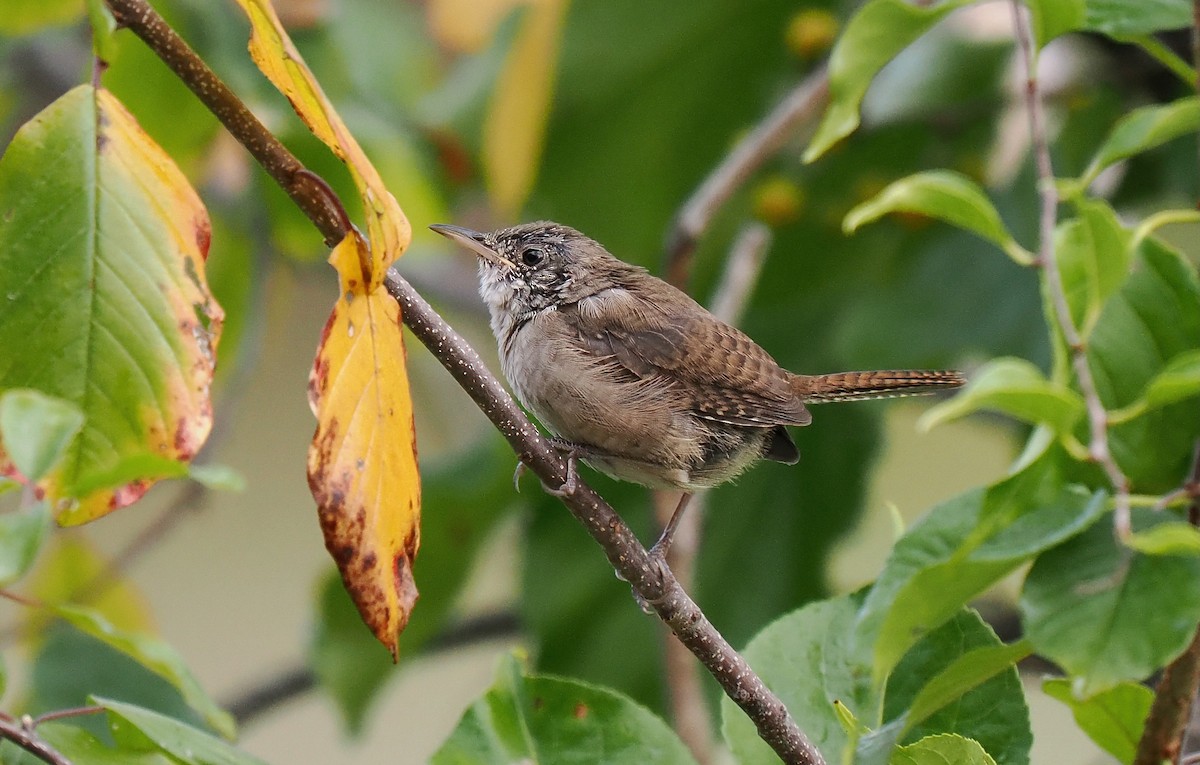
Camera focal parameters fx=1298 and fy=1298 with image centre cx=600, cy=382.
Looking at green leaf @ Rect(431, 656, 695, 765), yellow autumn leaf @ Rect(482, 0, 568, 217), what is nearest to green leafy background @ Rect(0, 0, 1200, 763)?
yellow autumn leaf @ Rect(482, 0, 568, 217)

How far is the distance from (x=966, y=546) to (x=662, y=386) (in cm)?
156

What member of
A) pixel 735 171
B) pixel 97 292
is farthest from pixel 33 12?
pixel 97 292

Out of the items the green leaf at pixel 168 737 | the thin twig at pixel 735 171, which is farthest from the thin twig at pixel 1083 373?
the thin twig at pixel 735 171

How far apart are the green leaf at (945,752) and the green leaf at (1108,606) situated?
0.24 metres

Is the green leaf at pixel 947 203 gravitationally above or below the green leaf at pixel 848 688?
above

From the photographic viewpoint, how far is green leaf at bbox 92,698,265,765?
150 centimetres

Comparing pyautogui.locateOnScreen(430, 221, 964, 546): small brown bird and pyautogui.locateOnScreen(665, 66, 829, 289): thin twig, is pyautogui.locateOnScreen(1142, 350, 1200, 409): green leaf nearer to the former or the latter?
pyautogui.locateOnScreen(430, 221, 964, 546): small brown bird

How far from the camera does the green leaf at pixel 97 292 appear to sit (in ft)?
4.75

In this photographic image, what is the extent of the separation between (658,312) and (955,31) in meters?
1.71

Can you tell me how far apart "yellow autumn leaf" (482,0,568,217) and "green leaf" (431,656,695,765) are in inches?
64.3

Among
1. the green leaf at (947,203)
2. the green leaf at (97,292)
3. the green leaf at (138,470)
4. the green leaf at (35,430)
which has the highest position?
the green leaf at (97,292)

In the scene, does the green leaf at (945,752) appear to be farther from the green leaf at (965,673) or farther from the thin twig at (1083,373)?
the thin twig at (1083,373)

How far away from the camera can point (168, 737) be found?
1.54 meters

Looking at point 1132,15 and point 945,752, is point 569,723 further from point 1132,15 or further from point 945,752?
point 1132,15
